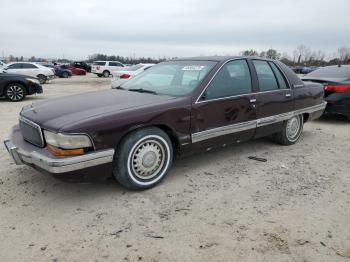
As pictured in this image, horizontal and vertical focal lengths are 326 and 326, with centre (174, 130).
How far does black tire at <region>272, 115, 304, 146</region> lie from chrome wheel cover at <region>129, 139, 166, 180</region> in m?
2.53

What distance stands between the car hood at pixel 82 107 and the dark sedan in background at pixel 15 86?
7.51 metres

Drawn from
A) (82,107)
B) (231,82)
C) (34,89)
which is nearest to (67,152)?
(82,107)

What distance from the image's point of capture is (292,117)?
5.46 metres

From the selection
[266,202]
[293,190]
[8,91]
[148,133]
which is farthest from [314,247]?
[8,91]

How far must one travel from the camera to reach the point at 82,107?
358 cm

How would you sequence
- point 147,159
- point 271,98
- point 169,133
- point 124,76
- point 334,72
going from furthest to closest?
point 124,76 < point 334,72 < point 271,98 < point 169,133 < point 147,159

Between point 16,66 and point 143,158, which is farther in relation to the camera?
point 16,66

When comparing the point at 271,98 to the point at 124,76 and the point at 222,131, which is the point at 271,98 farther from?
the point at 124,76

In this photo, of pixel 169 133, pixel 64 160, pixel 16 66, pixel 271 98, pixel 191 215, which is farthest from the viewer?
pixel 16 66

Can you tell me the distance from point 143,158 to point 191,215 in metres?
0.84

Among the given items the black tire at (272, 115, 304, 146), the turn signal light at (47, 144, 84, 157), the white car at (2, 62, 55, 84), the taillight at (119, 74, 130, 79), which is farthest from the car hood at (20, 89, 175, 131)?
the white car at (2, 62, 55, 84)

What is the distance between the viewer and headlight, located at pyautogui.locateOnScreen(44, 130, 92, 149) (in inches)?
120

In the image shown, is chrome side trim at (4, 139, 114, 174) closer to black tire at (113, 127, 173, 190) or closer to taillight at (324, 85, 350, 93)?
black tire at (113, 127, 173, 190)

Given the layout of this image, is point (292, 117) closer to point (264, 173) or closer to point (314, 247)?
point (264, 173)
